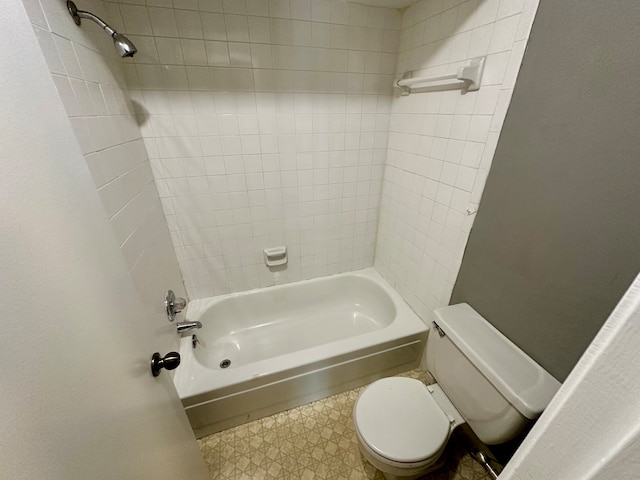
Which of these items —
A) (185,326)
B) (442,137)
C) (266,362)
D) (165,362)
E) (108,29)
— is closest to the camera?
(165,362)

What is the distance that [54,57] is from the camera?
2.30ft

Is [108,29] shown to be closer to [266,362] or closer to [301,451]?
[266,362]

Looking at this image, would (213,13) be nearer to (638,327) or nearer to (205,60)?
(205,60)

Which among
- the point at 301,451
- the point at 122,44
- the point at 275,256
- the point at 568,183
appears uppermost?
the point at 122,44

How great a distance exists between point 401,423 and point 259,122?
161 cm

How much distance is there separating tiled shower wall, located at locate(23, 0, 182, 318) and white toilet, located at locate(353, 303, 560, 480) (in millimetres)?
1059

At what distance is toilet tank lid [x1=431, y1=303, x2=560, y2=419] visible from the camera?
0.83m

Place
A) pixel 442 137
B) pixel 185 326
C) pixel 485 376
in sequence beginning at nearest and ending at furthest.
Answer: pixel 485 376 → pixel 442 137 → pixel 185 326

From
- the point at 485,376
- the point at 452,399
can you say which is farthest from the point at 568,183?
the point at 452,399

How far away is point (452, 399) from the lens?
1.10 meters

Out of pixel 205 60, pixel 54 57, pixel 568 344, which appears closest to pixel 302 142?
pixel 205 60

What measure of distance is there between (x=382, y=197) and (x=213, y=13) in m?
1.36

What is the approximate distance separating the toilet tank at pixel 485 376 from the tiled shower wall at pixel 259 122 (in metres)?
0.98

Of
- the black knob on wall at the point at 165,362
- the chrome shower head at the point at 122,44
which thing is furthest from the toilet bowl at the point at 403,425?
the chrome shower head at the point at 122,44
